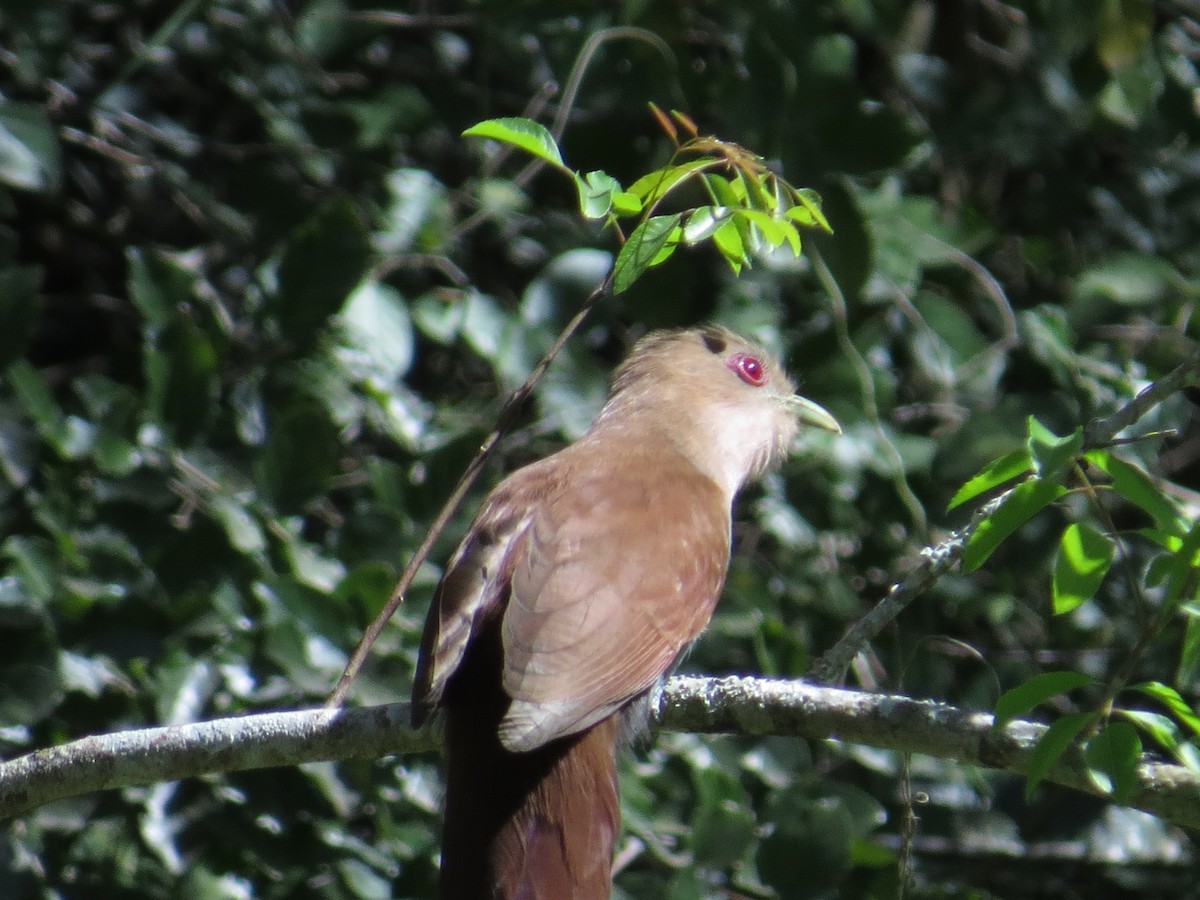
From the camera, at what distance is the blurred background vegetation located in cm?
326

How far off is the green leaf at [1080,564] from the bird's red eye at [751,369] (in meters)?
2.06

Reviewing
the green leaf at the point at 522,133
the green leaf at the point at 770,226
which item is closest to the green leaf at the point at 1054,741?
the green leaf at the point at 770,226

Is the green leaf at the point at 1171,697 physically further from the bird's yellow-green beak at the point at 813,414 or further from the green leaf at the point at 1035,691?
the bird's yellow-green beak at the point at 813,414

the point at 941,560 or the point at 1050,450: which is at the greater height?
the point at 1050,450

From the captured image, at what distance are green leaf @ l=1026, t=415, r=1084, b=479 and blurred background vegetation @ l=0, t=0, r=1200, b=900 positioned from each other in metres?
1.06

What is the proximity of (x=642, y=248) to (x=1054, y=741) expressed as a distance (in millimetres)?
899

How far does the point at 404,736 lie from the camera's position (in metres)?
2.50

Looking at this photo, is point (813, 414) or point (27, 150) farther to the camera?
point (813, 414)

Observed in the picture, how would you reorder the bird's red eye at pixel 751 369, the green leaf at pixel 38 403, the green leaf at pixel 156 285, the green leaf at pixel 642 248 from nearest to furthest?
the green leaf at pixel 642 248 < the green leaf at pixel 38 403 < the green leaf at pixel 156 285 < the bird's red eye at pixel 751 369

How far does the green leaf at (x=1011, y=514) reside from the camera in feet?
6.55

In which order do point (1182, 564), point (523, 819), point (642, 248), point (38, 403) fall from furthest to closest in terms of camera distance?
1. point (38, 403)
2. point (523, 819)
3. point (642, 248)
4. point (1182, 564)

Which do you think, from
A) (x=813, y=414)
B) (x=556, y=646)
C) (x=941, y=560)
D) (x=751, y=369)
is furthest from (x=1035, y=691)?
(x=751, y=369)

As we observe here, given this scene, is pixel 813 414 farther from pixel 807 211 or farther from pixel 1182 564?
pixel 1182 564

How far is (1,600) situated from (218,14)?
1.92m
